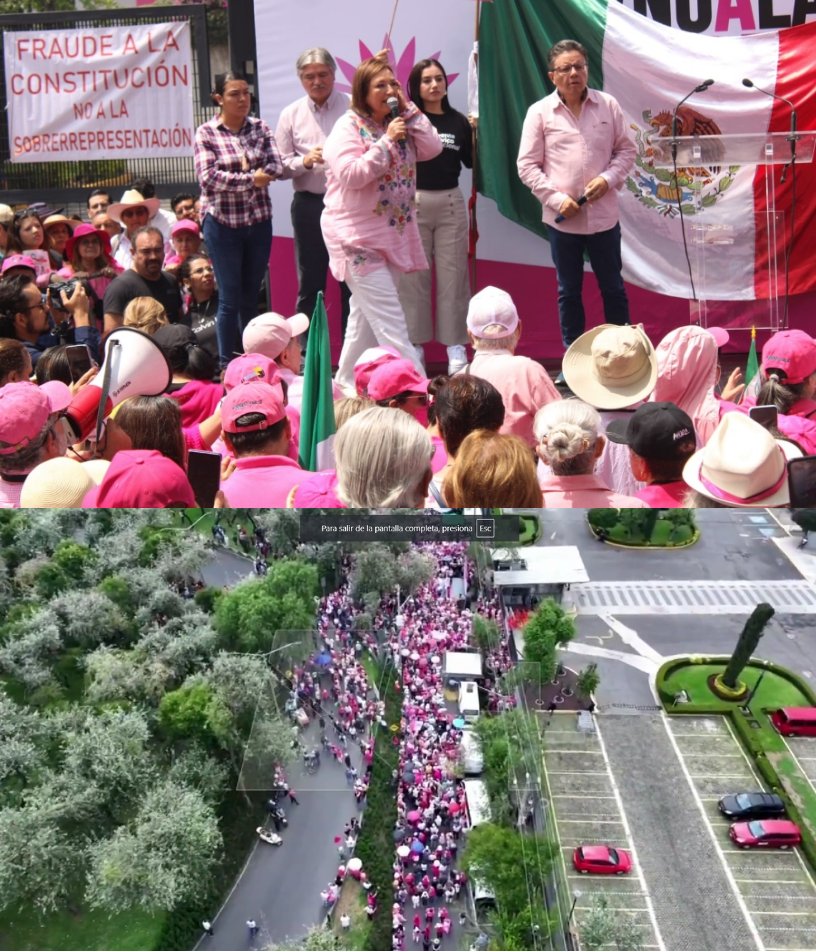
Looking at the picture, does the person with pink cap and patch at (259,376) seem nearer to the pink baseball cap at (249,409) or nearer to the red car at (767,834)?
the pink baseball cap at (249,409)

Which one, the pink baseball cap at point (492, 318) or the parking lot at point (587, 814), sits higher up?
the pink baseball cap at point (492, 318)

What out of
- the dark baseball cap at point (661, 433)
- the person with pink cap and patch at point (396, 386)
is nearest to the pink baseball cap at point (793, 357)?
the dark baseball cap at point (661, 433)

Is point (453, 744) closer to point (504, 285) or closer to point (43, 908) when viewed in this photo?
point (43, 908)

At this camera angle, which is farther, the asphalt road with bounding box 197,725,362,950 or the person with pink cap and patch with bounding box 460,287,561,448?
the person with pink cap and patch with bounding box 460,287,561,448

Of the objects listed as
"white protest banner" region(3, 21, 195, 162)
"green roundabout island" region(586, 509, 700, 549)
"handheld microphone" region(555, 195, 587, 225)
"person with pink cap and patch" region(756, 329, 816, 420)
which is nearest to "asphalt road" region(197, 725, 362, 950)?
"green roundabout island" region(586, 509, 700, 549)

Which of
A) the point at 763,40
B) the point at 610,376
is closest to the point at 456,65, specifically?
the point at 763,40

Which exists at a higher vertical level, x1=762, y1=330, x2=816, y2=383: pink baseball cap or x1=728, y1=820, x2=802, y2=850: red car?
x1=762, y1=330, x2=816, y2=383: pink baseball cap

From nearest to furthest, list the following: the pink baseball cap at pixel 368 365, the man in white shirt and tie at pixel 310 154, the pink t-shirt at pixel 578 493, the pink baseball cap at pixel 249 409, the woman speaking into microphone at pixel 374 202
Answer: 1. the pink t-shirt at pixel 578 493
2. the pink baseball cap at pixel 249 409
3. the pink baseball cap at pixel 368 365
4. the woman speaking into microphone at pixel 374 202
5. the man in white shirt and tie at pixel 310 154

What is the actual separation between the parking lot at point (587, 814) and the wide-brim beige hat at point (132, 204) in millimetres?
6868

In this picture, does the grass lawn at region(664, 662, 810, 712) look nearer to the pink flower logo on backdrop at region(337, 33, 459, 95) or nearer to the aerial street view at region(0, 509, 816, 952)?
the aerial street view at region(0, 509, 816, 952)

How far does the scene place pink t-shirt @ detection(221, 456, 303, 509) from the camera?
2.95 metres

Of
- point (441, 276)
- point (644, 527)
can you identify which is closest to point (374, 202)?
point (441, 276)

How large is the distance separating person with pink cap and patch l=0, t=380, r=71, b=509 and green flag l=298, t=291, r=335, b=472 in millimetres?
868

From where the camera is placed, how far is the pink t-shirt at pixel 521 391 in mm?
4176
